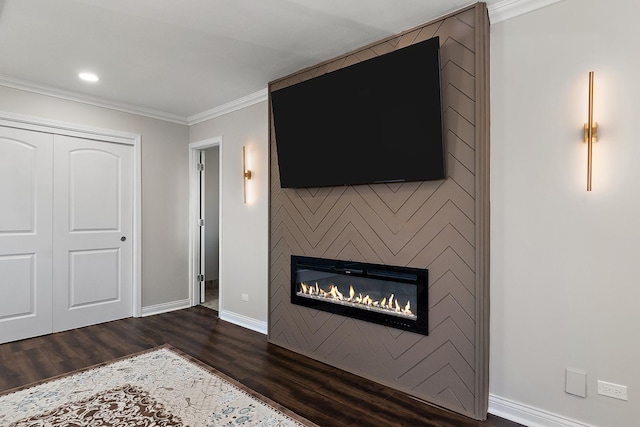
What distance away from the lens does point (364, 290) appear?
2.77 metres

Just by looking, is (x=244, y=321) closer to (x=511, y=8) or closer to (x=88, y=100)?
(x=88, y=100)

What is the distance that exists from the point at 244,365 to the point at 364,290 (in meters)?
1.19

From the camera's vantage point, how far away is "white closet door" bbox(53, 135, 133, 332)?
3.78 meters

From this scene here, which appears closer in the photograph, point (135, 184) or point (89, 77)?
point (89, 77)

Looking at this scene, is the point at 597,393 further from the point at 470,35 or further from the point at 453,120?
the point at 470,35

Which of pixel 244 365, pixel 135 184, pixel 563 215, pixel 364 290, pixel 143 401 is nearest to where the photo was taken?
pixel 563 215

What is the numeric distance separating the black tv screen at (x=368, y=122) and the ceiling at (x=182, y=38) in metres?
0.28

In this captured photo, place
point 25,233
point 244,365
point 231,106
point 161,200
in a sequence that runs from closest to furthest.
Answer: point 244,365, point 25,233, point 231,106, point 161,200

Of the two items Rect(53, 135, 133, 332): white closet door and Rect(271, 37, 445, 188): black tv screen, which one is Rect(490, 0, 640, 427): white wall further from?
Rect(53, 135, 133, 332): white closet door

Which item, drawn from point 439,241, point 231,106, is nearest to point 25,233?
point 231,106

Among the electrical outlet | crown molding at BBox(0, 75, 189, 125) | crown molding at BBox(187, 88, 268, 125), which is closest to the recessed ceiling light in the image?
crown molding at BBox(0, 75, 189, 125)

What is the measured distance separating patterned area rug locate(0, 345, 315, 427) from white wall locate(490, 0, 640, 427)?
4.71 feet

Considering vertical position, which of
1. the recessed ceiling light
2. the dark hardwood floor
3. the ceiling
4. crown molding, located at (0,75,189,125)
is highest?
the ceiling

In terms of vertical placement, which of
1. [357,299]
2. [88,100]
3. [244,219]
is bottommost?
[357,299]
